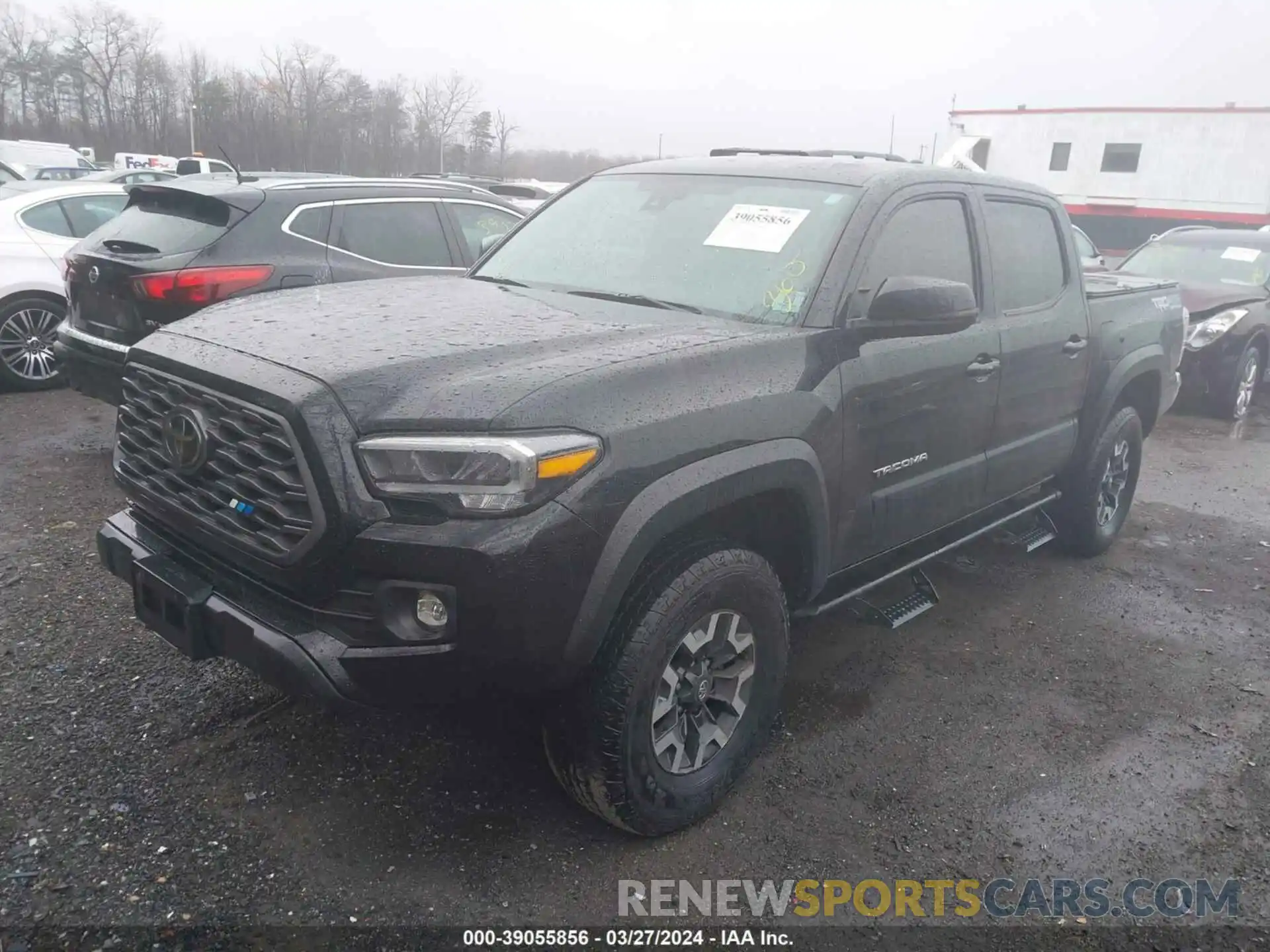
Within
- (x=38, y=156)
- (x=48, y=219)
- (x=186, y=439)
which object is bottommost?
(x=186, y=439)

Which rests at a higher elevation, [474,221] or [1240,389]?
[474,221]

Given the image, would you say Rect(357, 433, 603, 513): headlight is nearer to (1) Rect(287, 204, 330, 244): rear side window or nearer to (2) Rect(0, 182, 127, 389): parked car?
(1) Rect(287, 204, 330, 244): rear side window

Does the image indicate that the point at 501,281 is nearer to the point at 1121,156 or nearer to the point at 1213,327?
the point at 1213,327

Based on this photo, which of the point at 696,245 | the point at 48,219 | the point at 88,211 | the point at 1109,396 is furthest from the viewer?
the point at 88,211

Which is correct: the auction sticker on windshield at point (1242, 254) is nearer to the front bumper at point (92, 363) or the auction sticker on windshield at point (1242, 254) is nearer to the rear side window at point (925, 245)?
the rear side window at point (925, 245)

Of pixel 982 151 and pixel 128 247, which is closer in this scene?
pixel 128 247

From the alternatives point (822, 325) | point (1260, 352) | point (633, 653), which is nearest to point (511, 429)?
point (633, 653)

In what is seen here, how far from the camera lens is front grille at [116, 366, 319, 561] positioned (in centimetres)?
234

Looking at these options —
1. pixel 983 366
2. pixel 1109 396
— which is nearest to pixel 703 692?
pixel 983 366

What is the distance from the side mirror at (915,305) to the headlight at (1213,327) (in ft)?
22.9

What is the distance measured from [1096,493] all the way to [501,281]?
130 inches

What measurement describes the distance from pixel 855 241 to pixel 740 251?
0.39 meters

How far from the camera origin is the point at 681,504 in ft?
8.38

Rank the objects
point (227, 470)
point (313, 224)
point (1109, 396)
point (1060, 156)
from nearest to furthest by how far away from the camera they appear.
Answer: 1. point (227, 470)
2. point (1109, 396)
3. point (313, 224)
4. point (1060, 156)
